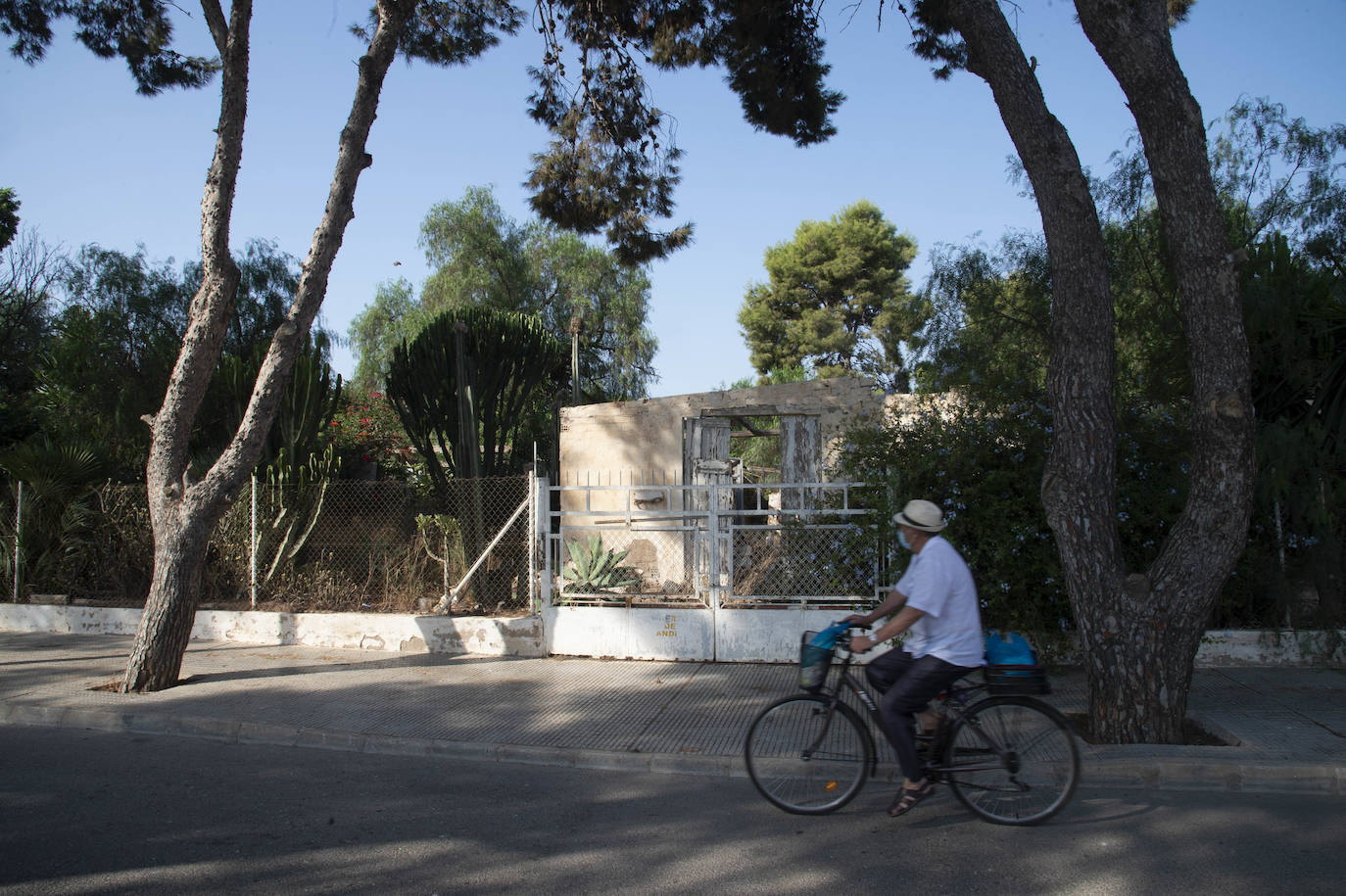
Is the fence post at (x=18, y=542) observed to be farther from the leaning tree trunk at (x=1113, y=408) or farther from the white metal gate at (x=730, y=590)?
the leaning tree trunk at (x=1113, y=408)

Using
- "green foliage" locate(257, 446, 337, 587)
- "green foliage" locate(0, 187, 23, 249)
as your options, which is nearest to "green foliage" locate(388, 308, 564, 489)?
"green foliage" locate(257, 446, 337, 587)

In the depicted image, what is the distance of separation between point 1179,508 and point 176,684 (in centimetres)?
928

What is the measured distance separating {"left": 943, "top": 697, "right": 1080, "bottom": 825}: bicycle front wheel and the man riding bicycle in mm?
214

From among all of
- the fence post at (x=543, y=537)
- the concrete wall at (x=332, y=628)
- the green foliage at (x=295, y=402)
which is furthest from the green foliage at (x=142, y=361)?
the fence post at (x=543, y=537)

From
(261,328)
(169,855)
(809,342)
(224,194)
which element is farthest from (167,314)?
(809,342)

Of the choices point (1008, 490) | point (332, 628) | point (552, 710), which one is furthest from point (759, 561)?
point (332, 628)

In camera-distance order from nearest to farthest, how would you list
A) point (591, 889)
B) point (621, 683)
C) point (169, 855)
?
point (591, 889), point (169, 855), point (621, 683)

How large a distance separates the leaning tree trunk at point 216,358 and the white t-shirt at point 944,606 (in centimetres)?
638

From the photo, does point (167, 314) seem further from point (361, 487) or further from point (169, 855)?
point (169, 855)

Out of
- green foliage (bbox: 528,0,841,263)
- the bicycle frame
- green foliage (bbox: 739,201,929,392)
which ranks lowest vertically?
the bicycle frame

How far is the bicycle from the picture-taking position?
4.54 metres

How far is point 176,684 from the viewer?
807 cm

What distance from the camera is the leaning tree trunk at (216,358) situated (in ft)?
26.1

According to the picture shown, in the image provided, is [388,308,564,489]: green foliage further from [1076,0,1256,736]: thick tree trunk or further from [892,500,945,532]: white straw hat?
[1076,0,1256,736]: thick tree trunk
